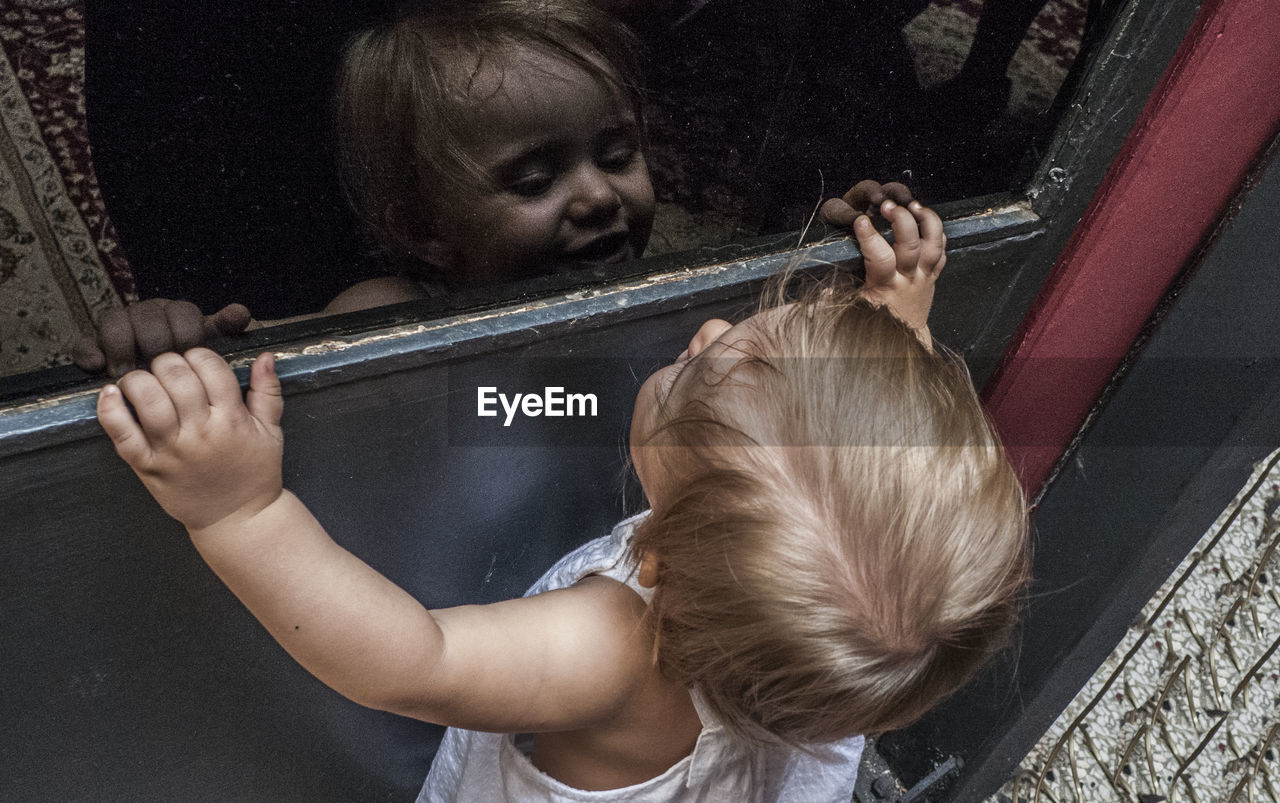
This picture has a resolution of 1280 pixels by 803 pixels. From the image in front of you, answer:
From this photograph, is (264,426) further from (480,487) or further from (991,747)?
(991,747)

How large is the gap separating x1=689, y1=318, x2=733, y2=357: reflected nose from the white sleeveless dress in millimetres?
203

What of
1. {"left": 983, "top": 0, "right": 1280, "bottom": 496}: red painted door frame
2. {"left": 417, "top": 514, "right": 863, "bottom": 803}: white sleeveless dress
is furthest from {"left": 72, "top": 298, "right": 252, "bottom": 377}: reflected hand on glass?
{"left": 983, "top": 0, "right": 1280, "bottom": 496}: red painted door frame

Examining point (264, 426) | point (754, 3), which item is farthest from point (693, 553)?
point (754, 3)

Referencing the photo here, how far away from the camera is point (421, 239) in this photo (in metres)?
1.04

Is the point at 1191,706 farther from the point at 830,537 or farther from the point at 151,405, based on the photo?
the point at 151,405

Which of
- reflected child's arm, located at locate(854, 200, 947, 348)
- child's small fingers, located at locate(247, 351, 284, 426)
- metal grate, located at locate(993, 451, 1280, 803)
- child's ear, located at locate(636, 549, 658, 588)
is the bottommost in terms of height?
metal grate, located at locate(993, 451, 1280, 803)

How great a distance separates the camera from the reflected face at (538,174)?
104 cm

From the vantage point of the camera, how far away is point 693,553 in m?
0.75

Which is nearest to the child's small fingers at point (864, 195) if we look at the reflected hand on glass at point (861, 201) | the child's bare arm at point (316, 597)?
the reflected hand on glass at point (861, 201)

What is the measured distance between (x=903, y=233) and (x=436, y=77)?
1.81 ft

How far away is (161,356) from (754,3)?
682 mm

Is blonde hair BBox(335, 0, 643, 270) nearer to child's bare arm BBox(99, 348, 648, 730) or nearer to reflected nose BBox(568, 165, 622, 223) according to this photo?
reflected nose BBox(568, 165, 622, 223)

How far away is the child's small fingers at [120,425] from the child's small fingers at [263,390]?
0.26ft

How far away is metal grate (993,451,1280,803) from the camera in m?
1.72
